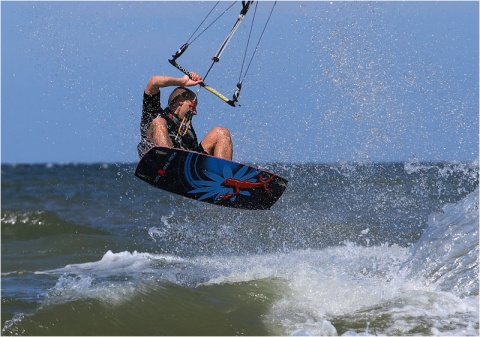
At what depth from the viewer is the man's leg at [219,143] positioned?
8.52 meters

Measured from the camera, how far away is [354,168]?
67.9 feet

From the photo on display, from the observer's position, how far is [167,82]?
8242 mm

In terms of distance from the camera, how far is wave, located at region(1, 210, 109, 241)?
51.8ft

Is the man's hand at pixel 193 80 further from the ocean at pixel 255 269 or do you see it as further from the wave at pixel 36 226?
the wave at pixel 36 226

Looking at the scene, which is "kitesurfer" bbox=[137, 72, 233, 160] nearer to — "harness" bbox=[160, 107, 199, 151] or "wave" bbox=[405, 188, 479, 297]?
"harness" bbox=[160, 107, 199, 151]

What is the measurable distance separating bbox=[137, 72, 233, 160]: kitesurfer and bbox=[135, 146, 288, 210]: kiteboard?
18cm

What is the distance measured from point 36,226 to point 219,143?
9.59 m

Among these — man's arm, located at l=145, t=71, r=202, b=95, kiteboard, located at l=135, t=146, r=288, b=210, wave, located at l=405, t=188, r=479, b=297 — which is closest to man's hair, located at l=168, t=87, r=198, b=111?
man's arm, located at l=145, t=71, r=202, b=95

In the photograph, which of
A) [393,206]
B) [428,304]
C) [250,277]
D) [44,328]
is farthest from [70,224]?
[428,304]

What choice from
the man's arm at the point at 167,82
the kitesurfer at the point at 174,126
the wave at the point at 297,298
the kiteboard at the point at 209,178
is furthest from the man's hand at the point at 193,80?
the wave at the point at 297,298

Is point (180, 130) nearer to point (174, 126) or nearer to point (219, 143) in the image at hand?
point (174, 126)

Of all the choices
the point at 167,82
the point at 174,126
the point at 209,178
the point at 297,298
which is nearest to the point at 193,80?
the point at 167,82

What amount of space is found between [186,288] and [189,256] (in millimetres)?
3263

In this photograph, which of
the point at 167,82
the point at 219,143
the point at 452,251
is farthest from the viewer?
the point at 219,143
